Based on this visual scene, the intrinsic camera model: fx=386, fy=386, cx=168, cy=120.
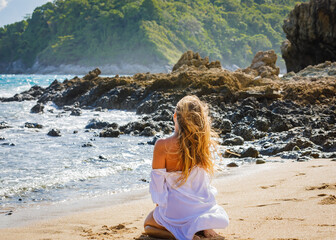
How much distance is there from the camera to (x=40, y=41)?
13938 centimetres

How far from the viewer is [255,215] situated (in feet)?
12.0

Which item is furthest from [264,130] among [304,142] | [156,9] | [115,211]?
[156,9]

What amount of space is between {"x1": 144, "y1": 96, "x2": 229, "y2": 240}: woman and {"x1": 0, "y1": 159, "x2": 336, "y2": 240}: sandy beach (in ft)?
0.72

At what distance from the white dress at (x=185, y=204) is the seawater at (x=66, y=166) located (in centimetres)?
266

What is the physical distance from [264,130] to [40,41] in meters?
140

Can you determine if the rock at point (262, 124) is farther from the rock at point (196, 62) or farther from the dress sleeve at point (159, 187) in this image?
the rock at point (196, 62)

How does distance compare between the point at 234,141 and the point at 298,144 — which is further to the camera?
the point at 234,141

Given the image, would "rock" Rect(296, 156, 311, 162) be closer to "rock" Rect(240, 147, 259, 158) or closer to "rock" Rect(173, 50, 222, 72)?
"rock" Rect(240, 147, 259, 158)

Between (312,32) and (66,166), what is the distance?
860 inches

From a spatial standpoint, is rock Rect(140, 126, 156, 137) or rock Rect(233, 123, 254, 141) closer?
rock Rect(233, 123, 254, 141)

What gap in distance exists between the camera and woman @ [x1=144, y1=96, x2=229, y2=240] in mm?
3116

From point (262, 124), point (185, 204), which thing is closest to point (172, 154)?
point (185, 204)

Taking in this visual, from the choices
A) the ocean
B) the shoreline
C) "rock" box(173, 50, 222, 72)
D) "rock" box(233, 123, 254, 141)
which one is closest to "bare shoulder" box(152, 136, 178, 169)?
the shoreline

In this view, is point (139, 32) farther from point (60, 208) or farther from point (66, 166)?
point (60, 208)
